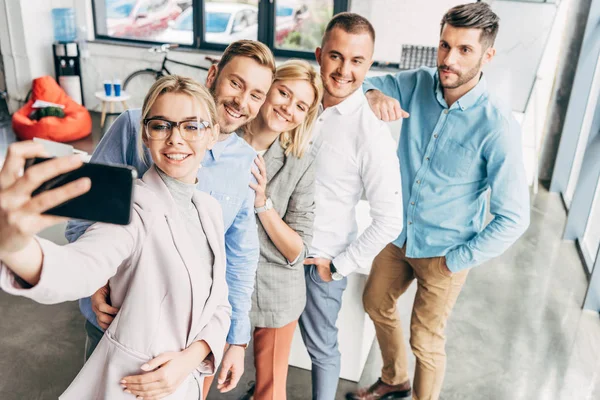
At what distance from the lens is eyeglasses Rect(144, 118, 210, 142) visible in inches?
54.9

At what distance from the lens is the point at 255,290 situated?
2.19 metres

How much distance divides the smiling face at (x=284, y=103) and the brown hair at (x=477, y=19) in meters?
0.76

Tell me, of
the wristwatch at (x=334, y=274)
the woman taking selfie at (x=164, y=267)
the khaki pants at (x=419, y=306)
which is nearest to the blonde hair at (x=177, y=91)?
the woman taking selfie at (x=164, y=267)

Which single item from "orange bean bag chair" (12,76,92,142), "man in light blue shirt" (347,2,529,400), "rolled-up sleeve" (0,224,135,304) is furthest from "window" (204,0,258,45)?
"rolled-up sleeve" (0,224,135,304)

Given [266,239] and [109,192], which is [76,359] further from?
[109,192]

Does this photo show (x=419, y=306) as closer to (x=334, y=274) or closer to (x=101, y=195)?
(x=334, y=274)

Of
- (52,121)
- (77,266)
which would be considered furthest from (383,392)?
(52,121)

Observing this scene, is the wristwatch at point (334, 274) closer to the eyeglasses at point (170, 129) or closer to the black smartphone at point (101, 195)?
the eyeglasses at point (170, 129)

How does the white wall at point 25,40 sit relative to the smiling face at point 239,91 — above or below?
below

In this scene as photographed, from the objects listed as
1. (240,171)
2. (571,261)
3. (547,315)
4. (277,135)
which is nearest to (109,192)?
(240,171)

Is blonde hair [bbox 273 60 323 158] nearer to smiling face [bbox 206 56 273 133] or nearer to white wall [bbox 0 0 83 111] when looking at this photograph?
smiling face [bbox 206 56 273 133]

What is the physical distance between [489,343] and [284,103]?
2314 millimetres

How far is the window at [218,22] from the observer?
704cm

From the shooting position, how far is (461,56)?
2.32 meters
